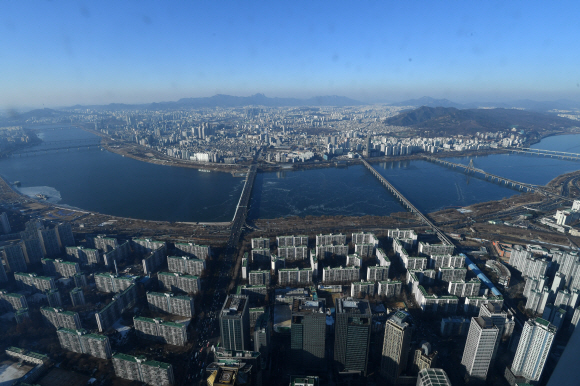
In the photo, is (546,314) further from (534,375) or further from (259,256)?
(259,256)

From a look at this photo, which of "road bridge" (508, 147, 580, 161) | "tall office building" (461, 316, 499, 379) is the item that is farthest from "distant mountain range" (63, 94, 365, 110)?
"tall office building" (461, 316, 499, 379)

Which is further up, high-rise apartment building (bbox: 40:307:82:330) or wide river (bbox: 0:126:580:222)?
high-rise apartment building (bbox: 40:307:82:330)

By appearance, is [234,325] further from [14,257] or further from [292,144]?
[292,144]

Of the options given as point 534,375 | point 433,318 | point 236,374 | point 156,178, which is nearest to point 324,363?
point 236,374

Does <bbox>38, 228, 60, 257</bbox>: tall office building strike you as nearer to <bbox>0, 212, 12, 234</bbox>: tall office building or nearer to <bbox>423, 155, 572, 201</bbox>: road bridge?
<bbox>0, 212, 12, 234</bbox>: tall office building

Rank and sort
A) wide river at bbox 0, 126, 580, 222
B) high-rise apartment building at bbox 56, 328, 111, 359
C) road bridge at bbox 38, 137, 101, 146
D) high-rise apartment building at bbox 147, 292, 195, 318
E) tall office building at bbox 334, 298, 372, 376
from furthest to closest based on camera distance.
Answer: road bridge at bbox 38, 137, 101, 146, wide river at bbox 0, 126, 580, 222, high-rise apartment building at bbox 147, 292, 195, 318, high-rise apartment building at bbox 56, 328, 111, 359, tall office building at bbox 334, 298, 372, 376

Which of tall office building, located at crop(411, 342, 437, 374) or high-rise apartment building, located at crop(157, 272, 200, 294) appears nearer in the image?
tall office building, located at crop(411, 342, 437, 374)

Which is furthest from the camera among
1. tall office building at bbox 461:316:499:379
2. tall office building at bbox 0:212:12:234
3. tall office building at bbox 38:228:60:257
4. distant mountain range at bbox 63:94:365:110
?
distant mountain range at bbox 63:94:365:110

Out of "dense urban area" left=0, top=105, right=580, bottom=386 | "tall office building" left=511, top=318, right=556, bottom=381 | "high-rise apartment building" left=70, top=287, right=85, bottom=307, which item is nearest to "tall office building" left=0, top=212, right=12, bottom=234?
"dense urban area" left=0, top=105, right=580, bottom=386

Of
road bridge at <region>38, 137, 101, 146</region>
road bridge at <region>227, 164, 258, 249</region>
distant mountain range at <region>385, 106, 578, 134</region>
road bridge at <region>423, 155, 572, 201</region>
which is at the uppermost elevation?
distant mountain range at <region>385, 106, 578, 134</region>
